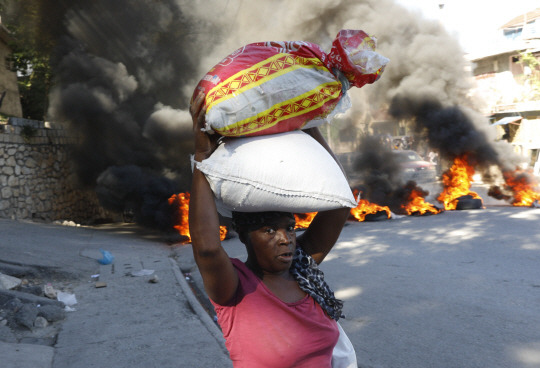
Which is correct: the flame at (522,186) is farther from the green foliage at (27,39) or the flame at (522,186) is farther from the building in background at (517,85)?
the green foliage at (27,39)

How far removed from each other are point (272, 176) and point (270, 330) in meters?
0.47

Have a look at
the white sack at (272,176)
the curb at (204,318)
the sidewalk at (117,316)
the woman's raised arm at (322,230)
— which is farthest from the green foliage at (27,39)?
the white sack at (272,176)

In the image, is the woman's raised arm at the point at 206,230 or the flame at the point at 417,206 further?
the flame at the point at 417,206

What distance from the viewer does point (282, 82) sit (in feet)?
5.26

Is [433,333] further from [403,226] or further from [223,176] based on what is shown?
[403,226]

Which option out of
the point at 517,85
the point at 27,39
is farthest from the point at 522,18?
the point at 27,39

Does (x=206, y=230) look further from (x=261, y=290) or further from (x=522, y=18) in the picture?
(x=522, y=18)

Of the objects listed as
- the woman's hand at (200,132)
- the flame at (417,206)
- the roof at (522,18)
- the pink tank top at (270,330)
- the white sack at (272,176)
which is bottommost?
the flame at (417,206)

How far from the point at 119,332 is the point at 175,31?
14.0m

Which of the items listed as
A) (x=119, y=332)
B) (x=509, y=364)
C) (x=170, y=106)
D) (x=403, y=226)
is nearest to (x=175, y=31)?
(x=170, y=106)

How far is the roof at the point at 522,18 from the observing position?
97.9ft

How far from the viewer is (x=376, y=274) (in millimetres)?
6102

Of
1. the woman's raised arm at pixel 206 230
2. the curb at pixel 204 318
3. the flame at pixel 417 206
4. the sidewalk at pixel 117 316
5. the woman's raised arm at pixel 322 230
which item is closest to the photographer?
the woman's raised arm at pixel 206 230

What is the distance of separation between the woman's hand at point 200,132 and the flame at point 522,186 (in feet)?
40.0
